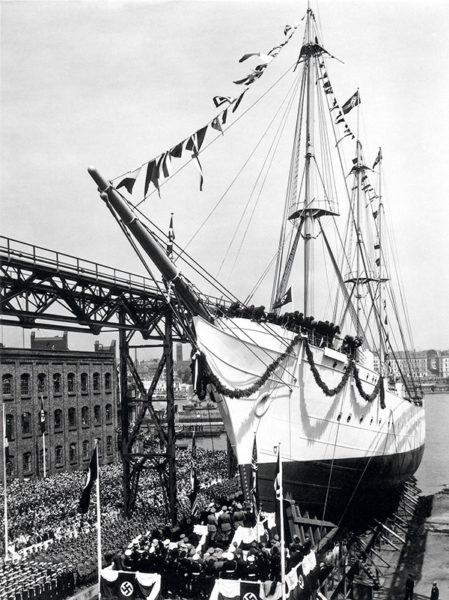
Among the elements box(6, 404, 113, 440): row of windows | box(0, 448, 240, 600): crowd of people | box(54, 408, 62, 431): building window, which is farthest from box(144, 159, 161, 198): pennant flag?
box(54, 408, 62, 431): building window

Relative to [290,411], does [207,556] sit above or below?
below

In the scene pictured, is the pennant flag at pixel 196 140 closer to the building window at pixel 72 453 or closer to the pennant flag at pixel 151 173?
the pennant flag at pixel 151 173

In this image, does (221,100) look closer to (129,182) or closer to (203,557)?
(129,182)

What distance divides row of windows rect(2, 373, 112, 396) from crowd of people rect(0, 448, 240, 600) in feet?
16.7

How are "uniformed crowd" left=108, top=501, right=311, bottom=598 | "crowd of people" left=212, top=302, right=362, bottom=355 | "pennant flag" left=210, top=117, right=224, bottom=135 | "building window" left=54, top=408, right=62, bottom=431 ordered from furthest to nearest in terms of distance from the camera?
"building window" left=54, top=408, right=62, bottom=431 < "crowd of people" left=212, top=302, right=362, bottom=355 < "pennant flag" left=210, top=117, right=224, bottom=135 < "uniformed crowd" left=108, top=501, right=311, bottom=598

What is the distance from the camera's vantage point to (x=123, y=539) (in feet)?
58.6

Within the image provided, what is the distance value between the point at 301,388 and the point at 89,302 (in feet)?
21.1

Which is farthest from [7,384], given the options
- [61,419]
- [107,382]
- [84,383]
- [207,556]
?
[207,556]

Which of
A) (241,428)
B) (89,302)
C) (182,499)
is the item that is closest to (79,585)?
(241,428)

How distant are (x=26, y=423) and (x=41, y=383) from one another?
2473 millimetres

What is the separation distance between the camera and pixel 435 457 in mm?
49969

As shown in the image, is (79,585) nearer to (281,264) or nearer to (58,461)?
(281,264)

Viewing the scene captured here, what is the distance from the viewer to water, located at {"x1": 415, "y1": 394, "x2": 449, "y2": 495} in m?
38.0

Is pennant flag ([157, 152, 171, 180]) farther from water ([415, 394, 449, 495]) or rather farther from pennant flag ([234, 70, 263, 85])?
water ([415, 394, 449, 495])
